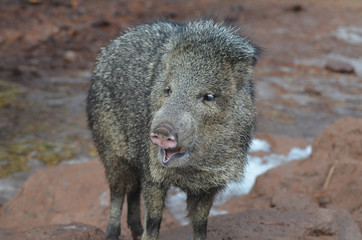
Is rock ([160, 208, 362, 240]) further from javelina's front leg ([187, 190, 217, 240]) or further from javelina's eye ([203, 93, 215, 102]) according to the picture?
javelina's eye ([203, 93, 215, 102])

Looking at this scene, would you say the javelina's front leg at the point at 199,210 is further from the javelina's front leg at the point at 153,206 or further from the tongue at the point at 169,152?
the tongue at the point at 169,152

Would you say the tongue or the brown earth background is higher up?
the tongue

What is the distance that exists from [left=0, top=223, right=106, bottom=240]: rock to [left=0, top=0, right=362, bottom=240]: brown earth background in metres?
0.01

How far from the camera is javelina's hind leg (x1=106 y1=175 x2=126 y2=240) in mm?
3895

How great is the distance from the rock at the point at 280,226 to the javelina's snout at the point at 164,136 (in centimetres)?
130

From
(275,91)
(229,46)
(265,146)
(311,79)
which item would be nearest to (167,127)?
(229,46)

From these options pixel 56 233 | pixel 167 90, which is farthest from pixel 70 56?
pixel 167 90

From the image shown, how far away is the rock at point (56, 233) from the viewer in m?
3.43

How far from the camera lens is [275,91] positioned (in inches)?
324

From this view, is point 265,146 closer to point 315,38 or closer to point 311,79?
point 311,79

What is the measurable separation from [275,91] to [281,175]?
11.6 feet

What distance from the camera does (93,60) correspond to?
8.80 metres

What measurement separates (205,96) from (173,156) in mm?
374

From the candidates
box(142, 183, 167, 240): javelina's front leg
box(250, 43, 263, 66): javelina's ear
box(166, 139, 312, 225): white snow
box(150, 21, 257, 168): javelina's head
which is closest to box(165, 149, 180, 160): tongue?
box(150, 21, 257, 168): javelina's head
